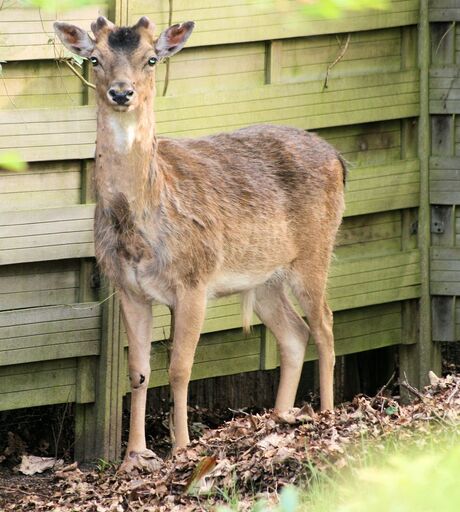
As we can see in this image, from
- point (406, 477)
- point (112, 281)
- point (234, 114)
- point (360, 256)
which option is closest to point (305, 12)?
point (406, 477)

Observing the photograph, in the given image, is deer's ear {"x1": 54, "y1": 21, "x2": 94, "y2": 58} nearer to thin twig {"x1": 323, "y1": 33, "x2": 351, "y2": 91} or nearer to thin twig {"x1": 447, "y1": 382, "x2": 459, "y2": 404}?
thin twig {"x1": 323, "y1": 33, "x2": 351, "y2": 91}

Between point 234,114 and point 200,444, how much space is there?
2155 millimetres

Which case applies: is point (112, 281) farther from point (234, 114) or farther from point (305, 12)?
point (305, 12)

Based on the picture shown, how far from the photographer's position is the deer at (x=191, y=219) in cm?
607

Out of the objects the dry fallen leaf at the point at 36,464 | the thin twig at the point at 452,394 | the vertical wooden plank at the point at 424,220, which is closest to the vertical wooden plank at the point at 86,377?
the dry fallen leaf at the point at 36,464

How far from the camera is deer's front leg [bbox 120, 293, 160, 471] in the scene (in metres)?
6.57

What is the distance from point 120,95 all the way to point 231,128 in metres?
1.66

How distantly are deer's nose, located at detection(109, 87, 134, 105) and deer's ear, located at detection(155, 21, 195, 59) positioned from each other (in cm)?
36

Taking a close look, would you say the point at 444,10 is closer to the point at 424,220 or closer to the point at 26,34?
the point at 424,220

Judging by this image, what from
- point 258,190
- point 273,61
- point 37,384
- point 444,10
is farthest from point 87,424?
point 444,10

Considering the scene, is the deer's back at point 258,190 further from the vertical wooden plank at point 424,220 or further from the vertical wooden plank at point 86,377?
the vertical wooden plank at point 424,220

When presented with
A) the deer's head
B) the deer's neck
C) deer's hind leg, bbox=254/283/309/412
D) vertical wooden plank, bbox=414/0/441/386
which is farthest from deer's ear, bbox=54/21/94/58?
vertical wooden plank, bbox=414/0/441/386

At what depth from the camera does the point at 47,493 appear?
20.6 feet

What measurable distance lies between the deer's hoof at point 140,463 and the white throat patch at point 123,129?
5.25 ft
